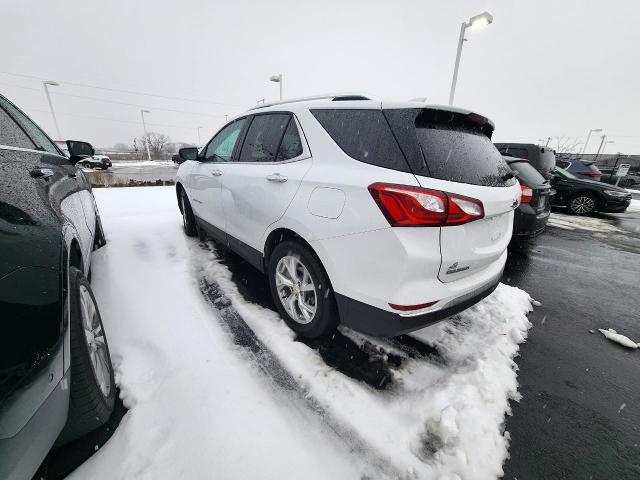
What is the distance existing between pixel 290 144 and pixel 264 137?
0.48 meters

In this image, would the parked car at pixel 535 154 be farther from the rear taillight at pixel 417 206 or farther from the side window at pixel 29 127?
the side window at pixel 29 127

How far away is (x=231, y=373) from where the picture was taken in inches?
74.8

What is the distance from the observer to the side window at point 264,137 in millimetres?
2408

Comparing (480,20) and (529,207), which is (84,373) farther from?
(480,20)

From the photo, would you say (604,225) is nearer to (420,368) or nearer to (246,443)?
(420,368)

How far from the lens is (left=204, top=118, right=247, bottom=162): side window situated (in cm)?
315

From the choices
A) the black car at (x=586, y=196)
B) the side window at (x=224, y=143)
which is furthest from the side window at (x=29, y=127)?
the black car at (x=586, y=196)

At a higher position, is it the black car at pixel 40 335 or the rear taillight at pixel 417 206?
the rear taillight at pixel 417 206

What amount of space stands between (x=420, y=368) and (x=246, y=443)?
1251 mm

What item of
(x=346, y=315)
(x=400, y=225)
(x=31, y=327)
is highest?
(x=400, y=225)

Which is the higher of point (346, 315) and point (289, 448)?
point (346, 315)

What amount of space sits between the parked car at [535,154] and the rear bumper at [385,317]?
537 centimetres

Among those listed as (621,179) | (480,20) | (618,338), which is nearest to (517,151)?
(480,20)

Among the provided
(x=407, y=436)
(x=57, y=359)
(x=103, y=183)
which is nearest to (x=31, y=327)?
(x=57, y=359)
